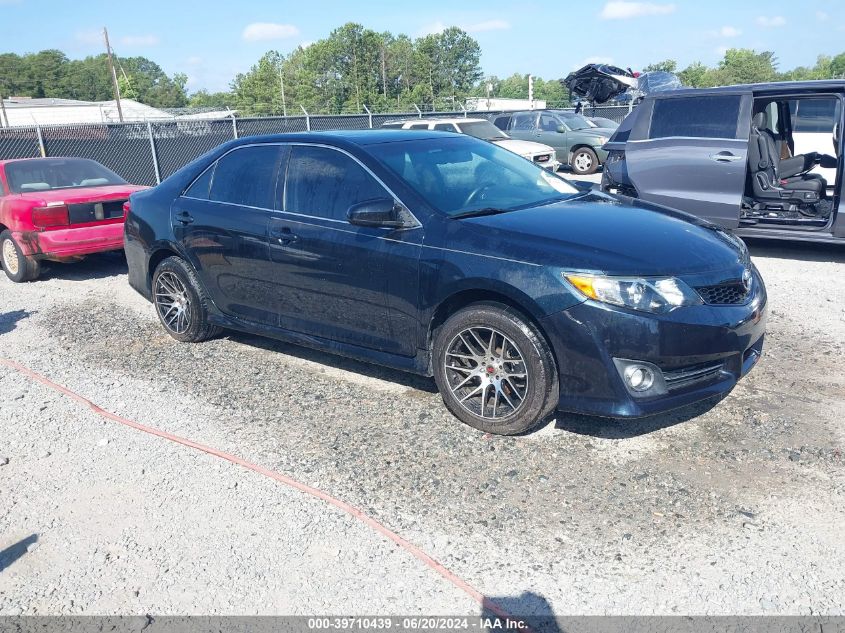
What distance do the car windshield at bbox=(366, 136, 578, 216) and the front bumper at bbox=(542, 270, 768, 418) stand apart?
3.67 ft

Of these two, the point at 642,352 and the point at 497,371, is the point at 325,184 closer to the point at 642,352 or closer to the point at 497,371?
the point at 497,371

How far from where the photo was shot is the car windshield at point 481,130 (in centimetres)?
1612

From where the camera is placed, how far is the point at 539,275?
12.6 feet

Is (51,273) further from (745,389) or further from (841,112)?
(841,112)

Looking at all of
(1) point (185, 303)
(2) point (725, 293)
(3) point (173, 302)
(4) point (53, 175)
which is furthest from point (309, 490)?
(4) point (53, 175)

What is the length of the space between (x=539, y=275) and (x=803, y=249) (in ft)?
20.3

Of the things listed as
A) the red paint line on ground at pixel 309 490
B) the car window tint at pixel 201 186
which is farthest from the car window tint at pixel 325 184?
the red paint line on ground at pixel 309 490

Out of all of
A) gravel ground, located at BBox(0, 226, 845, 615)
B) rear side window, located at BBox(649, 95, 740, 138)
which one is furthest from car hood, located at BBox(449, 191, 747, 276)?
rear side window, located at BBox(649, 95, 740, 138)

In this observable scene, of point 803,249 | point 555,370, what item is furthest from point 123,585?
point 803,249

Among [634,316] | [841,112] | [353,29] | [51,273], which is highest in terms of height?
[353,29]

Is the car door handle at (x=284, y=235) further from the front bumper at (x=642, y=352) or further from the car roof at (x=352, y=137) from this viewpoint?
the front bumper at (x=642, y=352)

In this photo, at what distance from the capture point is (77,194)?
329 inches

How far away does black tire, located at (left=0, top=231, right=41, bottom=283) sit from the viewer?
8445 millimetres

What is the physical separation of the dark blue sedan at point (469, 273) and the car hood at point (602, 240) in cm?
1
